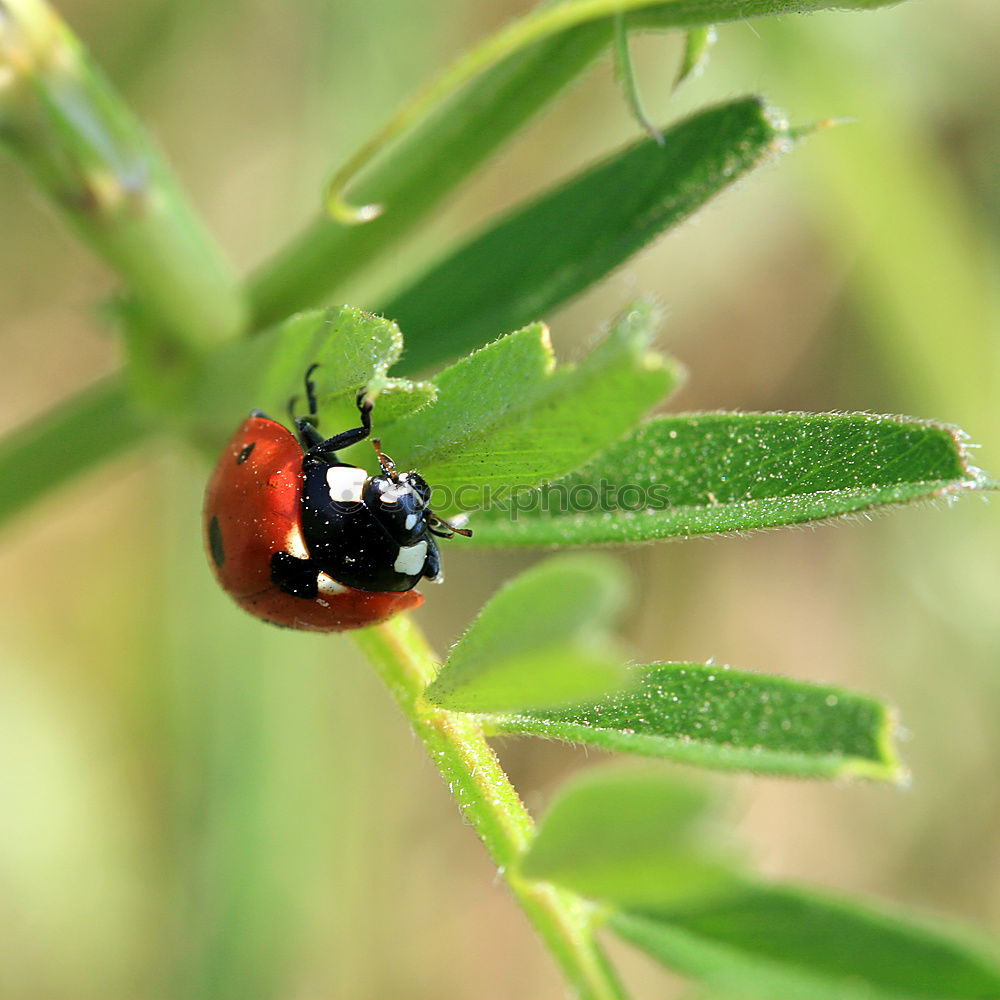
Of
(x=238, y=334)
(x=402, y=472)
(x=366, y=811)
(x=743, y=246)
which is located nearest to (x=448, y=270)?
(x=238, y=334)

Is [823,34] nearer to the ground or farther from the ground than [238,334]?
farther from the ground

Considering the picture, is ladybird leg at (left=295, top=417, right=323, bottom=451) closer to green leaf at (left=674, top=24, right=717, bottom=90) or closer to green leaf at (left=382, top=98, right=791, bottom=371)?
green leaf at (left=382, top=98, right=791, bottom=371)

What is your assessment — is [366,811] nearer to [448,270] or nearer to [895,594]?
[895,594]

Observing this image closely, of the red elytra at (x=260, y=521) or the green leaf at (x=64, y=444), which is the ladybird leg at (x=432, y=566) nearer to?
the red elytra at (x=260, y=521)

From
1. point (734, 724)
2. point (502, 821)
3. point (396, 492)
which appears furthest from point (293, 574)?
point (734, 724)

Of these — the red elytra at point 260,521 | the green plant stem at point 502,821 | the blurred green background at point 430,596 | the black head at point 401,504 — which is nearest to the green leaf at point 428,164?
the red elytra at point 260,521

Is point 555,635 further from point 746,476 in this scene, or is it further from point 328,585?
point 328,585

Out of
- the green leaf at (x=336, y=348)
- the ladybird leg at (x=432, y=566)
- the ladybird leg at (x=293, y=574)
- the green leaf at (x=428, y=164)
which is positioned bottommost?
the green leaf at (x=336, y=348)
